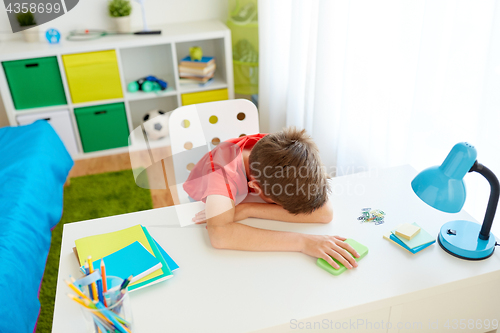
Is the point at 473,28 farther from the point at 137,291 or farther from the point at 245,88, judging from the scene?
the point at 245,88

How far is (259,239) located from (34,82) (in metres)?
2.17

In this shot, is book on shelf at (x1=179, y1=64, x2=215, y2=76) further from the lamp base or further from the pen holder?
the pen holder

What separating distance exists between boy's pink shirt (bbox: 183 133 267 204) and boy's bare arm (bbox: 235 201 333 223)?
0.05 meters

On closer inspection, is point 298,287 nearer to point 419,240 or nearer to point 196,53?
point 419,240

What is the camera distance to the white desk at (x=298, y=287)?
933 millimetres

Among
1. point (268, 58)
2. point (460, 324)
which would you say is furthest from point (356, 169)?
point (268, 58)

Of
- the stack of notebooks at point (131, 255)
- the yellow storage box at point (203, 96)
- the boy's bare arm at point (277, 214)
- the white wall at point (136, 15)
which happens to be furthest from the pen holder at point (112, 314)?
the white wall at point (136, 15)

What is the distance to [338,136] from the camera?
2.00m

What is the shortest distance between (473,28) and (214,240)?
3.13ft

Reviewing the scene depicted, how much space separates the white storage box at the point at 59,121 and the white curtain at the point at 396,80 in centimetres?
149

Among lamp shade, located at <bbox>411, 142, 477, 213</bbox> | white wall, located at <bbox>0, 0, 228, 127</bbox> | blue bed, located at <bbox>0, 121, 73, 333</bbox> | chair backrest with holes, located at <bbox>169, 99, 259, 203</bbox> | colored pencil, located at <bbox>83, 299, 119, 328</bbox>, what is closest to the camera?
colored pencil, located at <bbox>83, 299, 119, 328</bbox>

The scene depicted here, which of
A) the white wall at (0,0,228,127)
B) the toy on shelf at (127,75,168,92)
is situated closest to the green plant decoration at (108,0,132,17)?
the white wall at (0,0,228,127)

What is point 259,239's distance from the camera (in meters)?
1.13

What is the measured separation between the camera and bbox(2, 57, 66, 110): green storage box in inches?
101
